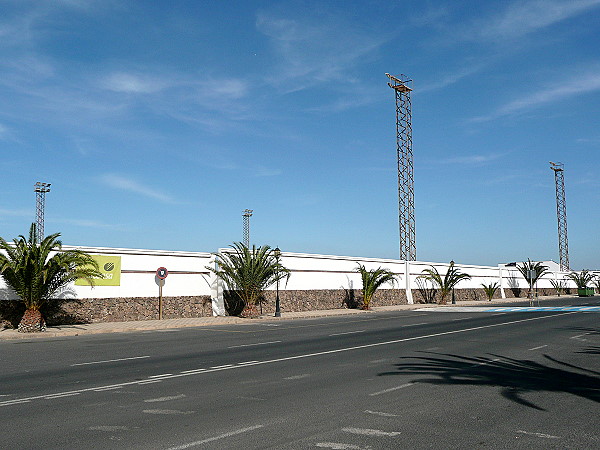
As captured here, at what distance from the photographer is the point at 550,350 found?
15445 millimetres

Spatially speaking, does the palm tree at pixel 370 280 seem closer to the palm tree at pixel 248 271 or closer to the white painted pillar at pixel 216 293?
the palm tree at pixel 248 271

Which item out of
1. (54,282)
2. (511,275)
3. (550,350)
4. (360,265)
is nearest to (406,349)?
(550,350)

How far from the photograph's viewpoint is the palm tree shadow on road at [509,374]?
9609 mm

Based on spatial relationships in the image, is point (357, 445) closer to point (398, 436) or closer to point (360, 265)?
point (398, 436)

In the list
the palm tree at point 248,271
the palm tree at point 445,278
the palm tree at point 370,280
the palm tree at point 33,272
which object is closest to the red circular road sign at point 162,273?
the palm tree at point 248,271

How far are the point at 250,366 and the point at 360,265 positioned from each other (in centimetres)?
3327

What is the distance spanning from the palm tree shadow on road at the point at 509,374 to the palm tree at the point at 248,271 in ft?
61.7

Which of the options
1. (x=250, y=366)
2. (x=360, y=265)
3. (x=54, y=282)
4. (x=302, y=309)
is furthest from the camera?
(x=360, y=265)

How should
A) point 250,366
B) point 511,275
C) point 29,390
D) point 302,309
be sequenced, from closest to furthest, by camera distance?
point 29,390, point 250,366, point 302,309, point 511,275

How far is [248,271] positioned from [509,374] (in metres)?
21.8

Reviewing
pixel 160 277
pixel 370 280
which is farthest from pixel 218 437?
pixel 370 280

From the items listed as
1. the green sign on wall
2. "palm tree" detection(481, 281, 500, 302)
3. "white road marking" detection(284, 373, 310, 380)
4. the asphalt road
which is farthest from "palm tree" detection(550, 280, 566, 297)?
"white road marking" detection(284, 373, 310, 380)

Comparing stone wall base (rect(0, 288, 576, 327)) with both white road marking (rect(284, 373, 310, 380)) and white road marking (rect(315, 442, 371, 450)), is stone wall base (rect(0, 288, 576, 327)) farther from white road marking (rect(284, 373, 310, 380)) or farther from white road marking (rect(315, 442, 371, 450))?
white road marking (rect(315, 442, 371, 450))

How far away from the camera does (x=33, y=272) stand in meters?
22.9
